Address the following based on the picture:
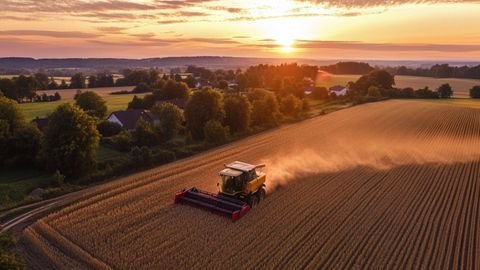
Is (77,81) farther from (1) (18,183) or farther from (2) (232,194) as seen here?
(2) (232,194)

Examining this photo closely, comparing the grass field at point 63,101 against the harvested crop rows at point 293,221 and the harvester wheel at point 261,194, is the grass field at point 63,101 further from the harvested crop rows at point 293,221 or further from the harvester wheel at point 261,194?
the harvester wheel at point 261,194

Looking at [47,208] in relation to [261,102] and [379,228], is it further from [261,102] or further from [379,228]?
[261,102]

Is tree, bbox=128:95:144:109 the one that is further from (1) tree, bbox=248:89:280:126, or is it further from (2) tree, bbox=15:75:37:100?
(2) tree, bbox=15:75:37:100

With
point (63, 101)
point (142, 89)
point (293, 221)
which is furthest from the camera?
point (142, 89)

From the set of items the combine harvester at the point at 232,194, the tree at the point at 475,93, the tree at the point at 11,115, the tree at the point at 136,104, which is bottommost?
the tree at the point at 475,93

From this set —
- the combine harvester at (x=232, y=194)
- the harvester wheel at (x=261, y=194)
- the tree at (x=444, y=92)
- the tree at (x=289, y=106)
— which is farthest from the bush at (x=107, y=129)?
the tree at (x=444, y=92)

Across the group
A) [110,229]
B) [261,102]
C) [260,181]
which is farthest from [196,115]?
[110,229]

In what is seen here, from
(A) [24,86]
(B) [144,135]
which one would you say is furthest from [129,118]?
(A) [24,86]
